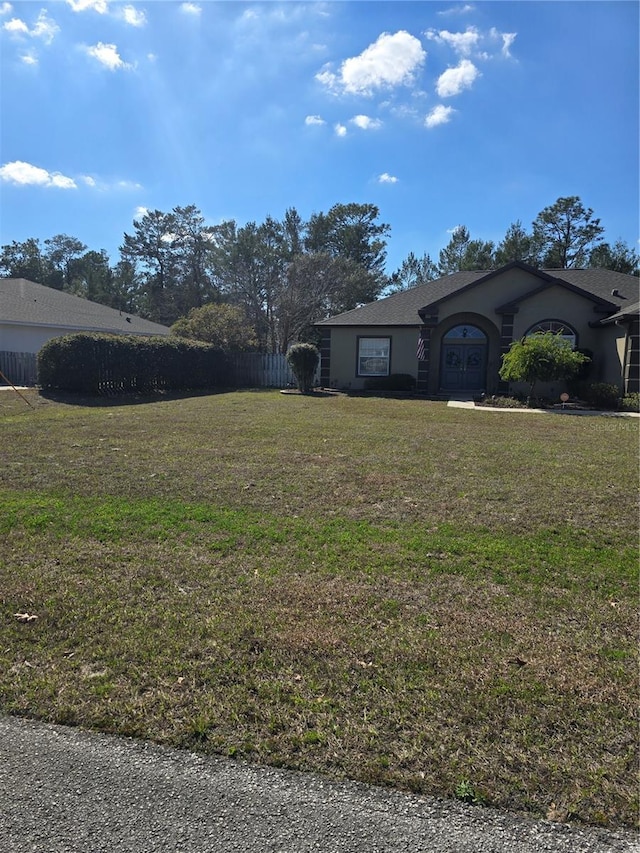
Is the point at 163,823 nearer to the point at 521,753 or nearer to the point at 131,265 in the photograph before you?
the point at 521,753

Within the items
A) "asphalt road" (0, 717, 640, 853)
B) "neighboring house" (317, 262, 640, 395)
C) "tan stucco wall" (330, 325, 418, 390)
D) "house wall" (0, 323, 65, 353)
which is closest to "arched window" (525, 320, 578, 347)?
"neighboring house" (317, 262, 640, 395)

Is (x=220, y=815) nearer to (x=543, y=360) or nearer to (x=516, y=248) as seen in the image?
(x=543, y=360)

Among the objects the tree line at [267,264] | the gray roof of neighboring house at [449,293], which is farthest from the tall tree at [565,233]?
the gray roof of neighboring house at [449,293]

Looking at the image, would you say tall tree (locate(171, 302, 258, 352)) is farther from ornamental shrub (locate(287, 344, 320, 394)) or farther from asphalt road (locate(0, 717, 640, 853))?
asphalt road (locate(0, 717, 640, 853))

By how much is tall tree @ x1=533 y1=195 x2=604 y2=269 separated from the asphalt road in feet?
147

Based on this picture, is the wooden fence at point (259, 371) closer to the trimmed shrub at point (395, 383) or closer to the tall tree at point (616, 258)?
the trimmed shrub at point (395, 383)

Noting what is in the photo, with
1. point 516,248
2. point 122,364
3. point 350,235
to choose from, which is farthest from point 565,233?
point 122,364

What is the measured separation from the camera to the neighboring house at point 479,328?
17719 mm

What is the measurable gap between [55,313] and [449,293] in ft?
59.0

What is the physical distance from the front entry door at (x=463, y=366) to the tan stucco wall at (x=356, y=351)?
126 centimetres

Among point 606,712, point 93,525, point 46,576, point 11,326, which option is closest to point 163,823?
point 606,712

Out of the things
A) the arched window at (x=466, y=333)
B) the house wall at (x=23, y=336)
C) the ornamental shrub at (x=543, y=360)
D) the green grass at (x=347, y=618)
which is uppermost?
the arched window at (x=466, y=333)

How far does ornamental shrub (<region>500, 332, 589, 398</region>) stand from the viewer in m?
15.6

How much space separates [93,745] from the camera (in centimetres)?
219
